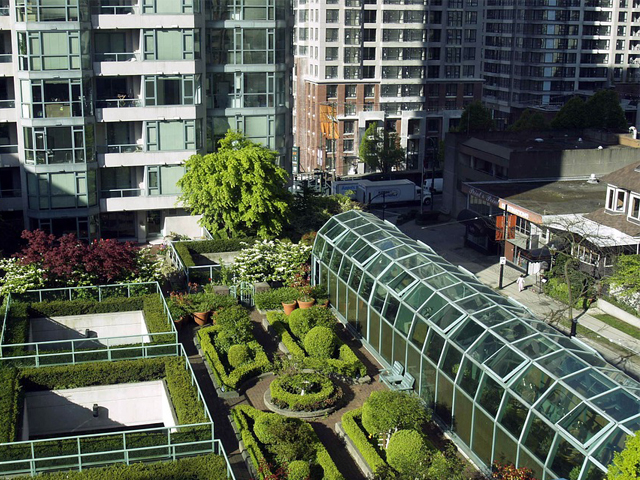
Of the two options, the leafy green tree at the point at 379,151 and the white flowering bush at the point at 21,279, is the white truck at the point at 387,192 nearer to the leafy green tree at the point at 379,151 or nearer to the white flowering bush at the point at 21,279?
the leafy green tree at the point at 379,151

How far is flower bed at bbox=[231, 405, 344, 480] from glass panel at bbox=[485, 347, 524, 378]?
614 cm

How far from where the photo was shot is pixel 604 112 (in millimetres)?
93562

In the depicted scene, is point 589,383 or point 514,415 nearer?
point 589,383

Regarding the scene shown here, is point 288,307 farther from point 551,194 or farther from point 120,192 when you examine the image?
point 551,194

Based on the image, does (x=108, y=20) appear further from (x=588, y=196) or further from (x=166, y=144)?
(x=588, y=196)

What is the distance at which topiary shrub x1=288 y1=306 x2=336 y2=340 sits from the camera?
37.2 metres

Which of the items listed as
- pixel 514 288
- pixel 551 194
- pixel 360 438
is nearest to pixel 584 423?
pixel 360 438

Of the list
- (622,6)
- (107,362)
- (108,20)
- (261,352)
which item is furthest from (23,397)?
(622,6)

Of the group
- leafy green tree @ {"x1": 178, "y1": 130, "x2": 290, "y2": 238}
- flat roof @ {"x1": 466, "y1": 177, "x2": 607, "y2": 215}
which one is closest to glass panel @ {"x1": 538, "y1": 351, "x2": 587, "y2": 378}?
leafy green tree @ {"x1": 178, "y1": 130, "x2": 290, "y2": 238}

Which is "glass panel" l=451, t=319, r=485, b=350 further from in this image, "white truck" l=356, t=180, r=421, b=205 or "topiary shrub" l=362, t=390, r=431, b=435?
"white truck" l=356, t=180, r=421, b=205

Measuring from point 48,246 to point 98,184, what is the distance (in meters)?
12.6

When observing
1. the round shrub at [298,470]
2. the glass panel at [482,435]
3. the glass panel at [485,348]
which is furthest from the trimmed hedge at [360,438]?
the glass panel at [485,348]

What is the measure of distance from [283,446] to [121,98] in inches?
1322

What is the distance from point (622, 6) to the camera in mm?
127500
